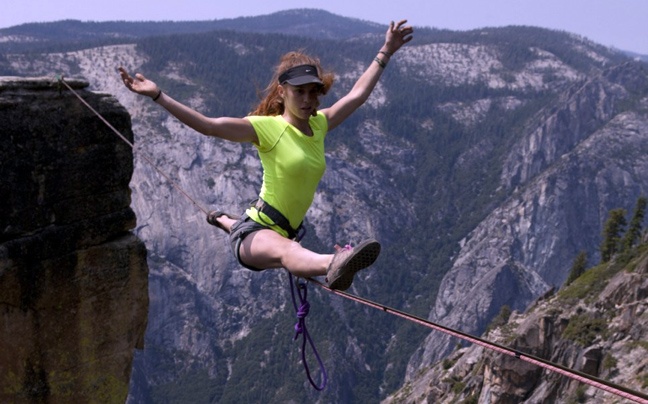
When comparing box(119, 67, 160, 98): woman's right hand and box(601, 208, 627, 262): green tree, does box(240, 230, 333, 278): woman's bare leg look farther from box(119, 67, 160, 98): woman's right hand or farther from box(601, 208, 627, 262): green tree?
box(601, 208, 627, 262): green tree

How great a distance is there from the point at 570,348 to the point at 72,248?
158 ft

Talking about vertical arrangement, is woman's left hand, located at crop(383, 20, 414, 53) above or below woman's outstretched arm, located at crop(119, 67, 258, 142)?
above

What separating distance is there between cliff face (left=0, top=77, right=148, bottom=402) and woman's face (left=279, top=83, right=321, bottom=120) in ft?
9.19

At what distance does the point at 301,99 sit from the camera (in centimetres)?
1030

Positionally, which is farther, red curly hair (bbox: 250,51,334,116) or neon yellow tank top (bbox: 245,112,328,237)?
red curly hair (bbox: 250,51,334,116)

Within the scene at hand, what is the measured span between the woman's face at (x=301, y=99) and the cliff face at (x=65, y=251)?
9.19 feet

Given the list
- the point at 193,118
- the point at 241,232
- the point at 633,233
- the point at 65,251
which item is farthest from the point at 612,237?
the point at 193,118

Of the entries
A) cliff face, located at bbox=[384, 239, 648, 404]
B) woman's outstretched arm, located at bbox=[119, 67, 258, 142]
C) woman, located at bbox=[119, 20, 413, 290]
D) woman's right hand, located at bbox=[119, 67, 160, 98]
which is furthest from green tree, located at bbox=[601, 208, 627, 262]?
woman's right hand, located at bbox=[119, 67, 160, 98]

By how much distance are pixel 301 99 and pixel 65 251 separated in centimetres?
398

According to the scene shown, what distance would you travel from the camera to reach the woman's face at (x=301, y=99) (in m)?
10.3

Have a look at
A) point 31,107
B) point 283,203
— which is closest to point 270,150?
point 283,203

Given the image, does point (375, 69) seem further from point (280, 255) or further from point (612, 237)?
point (612, 237)

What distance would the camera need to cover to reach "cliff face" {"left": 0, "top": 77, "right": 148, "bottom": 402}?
10.7 metres

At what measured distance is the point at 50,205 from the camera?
1105 centimetres
